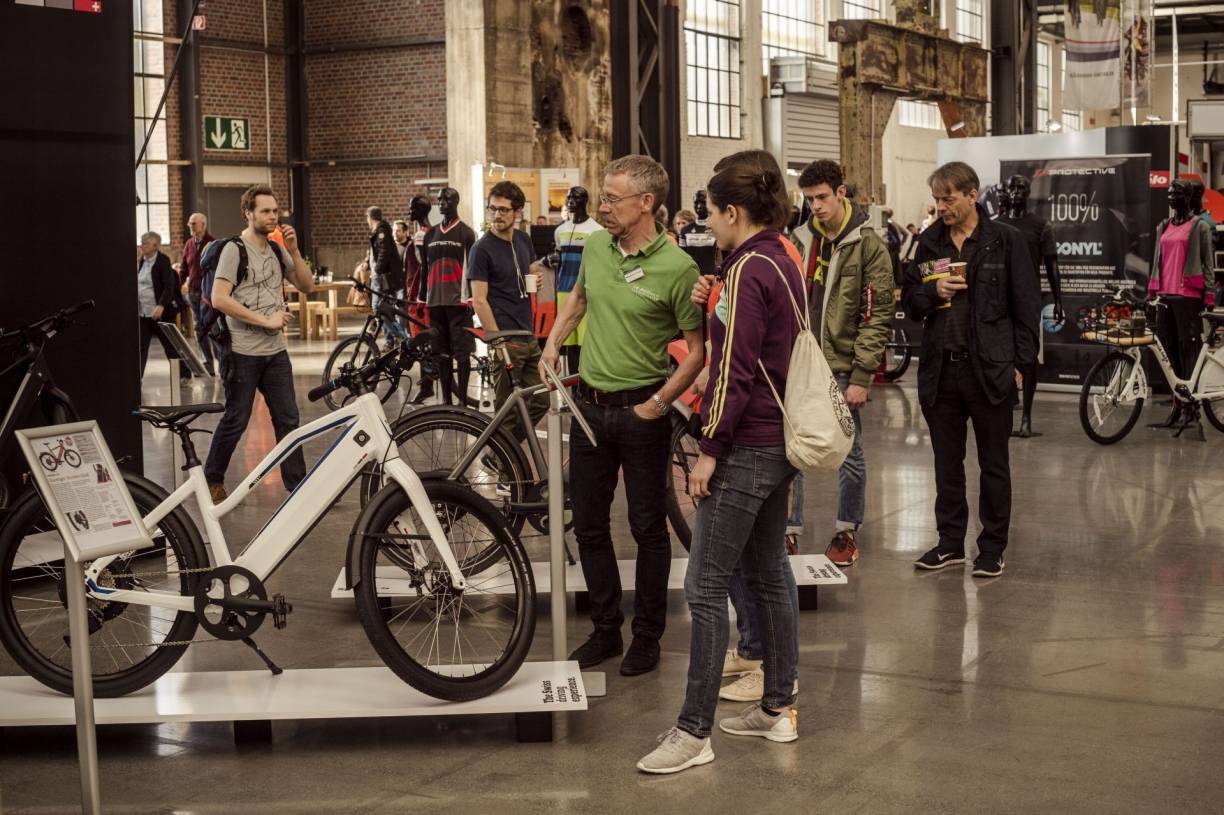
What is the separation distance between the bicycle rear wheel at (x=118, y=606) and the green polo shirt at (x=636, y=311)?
1410 mm

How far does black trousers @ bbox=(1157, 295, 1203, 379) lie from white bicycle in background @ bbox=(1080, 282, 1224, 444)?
790 millimetres

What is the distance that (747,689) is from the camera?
15.7ft

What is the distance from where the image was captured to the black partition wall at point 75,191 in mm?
6387

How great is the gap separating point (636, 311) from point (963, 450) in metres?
2.28

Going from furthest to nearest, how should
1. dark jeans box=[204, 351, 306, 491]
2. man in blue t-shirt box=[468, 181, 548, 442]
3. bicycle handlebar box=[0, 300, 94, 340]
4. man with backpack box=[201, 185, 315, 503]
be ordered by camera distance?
1. man in blue t-shirt box=[468, 181, 548, 442]
2. dark jeans box=[204, 351, 306, 491]
3. man with backpack box=[201, 185, 315, 503]
4. bicycle handlebar box=[0, 300, 94, 340]

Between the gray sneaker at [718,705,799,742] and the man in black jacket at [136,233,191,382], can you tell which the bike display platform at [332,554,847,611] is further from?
the man in black jacket at [136,233,191,382]

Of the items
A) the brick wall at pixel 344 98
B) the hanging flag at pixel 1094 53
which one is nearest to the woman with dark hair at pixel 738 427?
the hanging flag at pixel 1094 53

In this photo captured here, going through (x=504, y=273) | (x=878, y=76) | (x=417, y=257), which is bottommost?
(x=504, y=273)

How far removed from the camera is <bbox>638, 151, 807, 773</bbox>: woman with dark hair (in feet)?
13.2

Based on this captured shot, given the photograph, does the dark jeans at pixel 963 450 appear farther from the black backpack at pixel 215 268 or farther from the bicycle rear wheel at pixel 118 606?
the black backpack at pixel 215 268

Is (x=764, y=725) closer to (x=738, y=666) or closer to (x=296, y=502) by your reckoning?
(x=738, y=666)

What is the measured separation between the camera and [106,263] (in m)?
6.77

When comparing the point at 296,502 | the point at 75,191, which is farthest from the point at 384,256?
the point at 296,502

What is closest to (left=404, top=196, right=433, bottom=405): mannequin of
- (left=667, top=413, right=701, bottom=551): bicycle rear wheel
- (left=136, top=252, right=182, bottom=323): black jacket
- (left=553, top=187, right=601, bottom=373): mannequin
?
(left=136, top=252, right=182, bottom=323): black jacket
